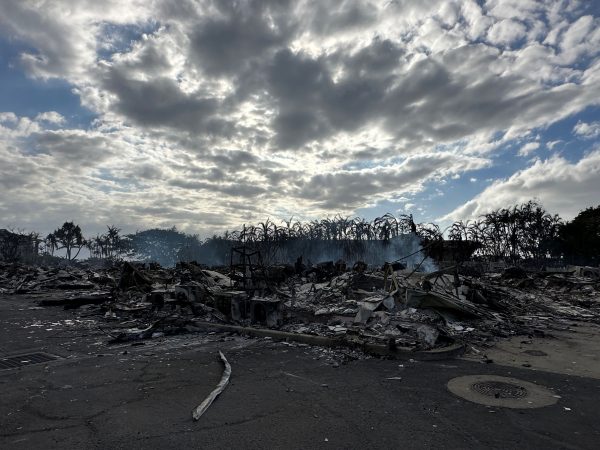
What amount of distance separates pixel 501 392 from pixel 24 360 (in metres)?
7.77

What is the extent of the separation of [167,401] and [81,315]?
10548 mm

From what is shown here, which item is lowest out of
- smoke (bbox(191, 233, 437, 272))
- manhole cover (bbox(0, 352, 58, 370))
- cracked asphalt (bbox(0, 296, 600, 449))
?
manhole cover (bbox(0, 352, 58, 370))

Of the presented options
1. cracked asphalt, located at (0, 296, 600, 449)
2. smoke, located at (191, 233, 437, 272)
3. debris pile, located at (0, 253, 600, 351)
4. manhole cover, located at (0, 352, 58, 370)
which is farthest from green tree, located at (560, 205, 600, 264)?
manhole cover, located at (0, 352, 58, 370)

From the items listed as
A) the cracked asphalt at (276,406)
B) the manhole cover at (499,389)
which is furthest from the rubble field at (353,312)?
the manhole cover at (499,389)

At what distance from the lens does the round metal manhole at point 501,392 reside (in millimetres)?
4234

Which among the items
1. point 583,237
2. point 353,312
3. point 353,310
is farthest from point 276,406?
point 583,237

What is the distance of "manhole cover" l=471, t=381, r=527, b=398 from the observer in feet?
14.7

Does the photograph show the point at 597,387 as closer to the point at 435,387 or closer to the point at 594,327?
the point at 435,387

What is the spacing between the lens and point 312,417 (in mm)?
3863

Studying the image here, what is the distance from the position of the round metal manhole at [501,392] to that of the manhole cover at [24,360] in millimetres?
6886

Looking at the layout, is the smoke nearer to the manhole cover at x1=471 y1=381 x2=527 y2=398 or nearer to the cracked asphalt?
the cracked asphalt

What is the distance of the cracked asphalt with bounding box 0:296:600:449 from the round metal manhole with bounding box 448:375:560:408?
15 cm

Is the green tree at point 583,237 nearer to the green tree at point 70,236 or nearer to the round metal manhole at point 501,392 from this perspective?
the round metal manhole at point 501,392

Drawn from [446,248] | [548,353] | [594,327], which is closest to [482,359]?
[548,353]
